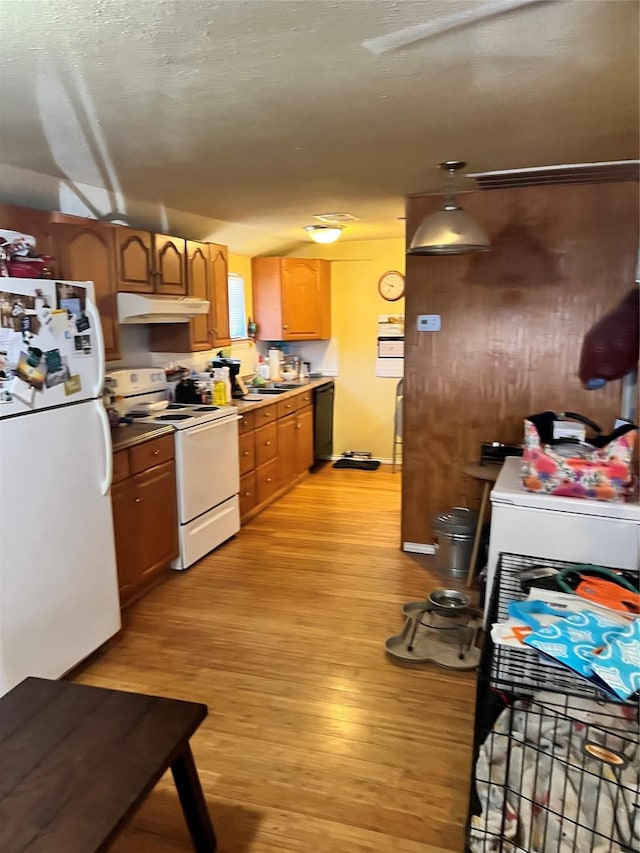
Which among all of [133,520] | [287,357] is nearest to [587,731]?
[133,520]

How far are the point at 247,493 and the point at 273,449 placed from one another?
0.57 metres

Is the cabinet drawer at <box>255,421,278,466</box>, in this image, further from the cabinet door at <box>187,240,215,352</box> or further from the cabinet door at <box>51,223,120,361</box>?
the cabinet door at <box>51,223,120,361</box>

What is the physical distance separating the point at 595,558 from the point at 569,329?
155 centimetres

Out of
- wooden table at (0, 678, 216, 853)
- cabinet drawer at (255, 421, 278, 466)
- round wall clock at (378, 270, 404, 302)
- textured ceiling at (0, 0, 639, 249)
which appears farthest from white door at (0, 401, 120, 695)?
round wall clock at (378, 270, 404, 302)

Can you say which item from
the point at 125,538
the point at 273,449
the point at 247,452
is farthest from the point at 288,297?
the point at 125,538

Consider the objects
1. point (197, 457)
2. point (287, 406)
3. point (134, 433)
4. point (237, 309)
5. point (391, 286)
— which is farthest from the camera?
point (391, 286)

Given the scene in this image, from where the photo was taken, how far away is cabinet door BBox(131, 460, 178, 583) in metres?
3.41

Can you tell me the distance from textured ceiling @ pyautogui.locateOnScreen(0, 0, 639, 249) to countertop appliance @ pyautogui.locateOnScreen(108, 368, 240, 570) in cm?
140

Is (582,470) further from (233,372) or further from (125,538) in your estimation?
(233,372)

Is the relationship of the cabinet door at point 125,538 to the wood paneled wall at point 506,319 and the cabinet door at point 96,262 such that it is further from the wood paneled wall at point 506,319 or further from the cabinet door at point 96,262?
the wood paneled wall at point 506,319

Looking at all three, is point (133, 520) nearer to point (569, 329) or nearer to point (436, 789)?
point (436, 789)

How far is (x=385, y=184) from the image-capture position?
3.45 m

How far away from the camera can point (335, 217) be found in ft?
15.4

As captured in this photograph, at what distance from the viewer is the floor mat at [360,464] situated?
20.6ft
